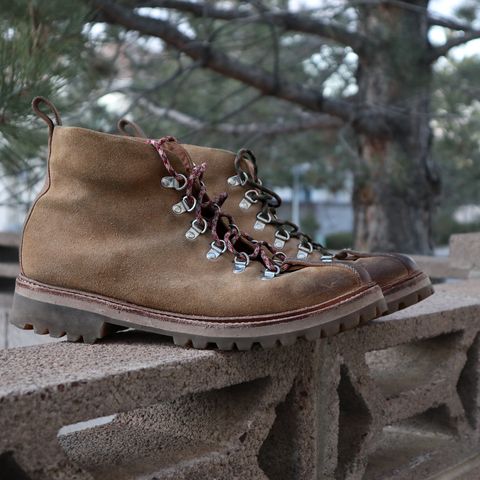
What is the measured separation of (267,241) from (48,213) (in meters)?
0.33

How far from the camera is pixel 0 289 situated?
2893mm

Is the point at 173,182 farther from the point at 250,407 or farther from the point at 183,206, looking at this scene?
the point at 250,407

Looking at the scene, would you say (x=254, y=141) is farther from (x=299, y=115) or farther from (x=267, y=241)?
(x=267, y=241)

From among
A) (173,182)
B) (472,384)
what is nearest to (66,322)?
(173,182)

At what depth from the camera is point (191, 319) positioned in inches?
37.8

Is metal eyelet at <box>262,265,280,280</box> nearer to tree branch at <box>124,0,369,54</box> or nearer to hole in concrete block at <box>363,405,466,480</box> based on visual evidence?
hole in concrete block at <box>363,405,466,480</box>

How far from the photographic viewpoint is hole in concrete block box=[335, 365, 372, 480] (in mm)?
1163

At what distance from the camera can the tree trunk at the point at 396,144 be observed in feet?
11.0

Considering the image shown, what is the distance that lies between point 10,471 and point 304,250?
0.53 metres

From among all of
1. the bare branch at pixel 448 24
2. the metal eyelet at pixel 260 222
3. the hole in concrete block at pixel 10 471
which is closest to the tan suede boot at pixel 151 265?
the metal eyelet at pixel 260 222

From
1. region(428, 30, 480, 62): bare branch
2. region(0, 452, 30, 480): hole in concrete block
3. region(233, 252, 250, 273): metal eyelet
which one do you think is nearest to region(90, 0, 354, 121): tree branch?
region(428, 30, 480, 62): bare branch

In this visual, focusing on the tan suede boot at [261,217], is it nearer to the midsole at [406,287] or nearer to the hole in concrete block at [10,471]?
the midsole at [406,287]

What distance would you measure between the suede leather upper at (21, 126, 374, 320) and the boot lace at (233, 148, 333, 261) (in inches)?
5.9

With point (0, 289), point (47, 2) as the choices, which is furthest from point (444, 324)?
point (0, 289)
